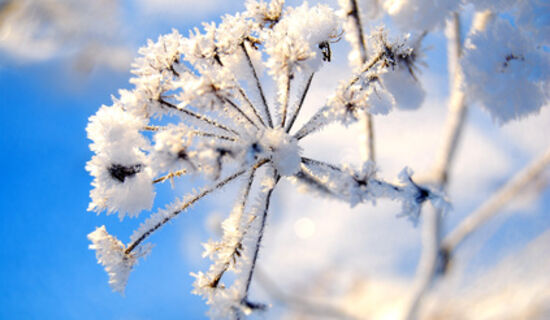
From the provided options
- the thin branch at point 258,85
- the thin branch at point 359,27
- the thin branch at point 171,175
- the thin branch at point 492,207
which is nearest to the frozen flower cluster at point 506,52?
the thin branch at point 359,27

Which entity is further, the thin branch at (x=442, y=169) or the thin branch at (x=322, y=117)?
the thin branch at (x=442, y=169)

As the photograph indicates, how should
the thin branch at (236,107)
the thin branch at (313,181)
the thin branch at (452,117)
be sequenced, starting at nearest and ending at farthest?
1. the thin branch at (236,107)
2. the thin branch at (313,181)
3. the thin branch at (452,117)

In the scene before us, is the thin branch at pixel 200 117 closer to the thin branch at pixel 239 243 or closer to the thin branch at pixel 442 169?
the thin branch at pixel 239 243

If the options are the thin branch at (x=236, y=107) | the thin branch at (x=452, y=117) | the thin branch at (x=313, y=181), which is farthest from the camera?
the thin branch at (x=452, y=117)

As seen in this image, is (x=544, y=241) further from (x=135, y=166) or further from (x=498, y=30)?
(x=135, y=166)

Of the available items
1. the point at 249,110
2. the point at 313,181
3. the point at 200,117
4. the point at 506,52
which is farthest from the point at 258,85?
the point at 506,52

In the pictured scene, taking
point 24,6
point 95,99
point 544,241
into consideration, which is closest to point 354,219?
point 544,241

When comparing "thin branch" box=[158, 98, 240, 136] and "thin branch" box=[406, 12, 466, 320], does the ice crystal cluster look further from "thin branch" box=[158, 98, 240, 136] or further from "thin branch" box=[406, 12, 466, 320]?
"thin branch" box=[406, 12, 466, 320]


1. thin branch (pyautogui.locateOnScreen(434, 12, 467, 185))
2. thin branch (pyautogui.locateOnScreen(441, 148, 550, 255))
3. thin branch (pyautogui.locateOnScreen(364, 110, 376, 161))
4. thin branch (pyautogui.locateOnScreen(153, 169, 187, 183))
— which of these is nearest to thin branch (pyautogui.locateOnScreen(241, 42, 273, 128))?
thin branch (pyautogui.locateOnScreen(153, 169, 187, 183))

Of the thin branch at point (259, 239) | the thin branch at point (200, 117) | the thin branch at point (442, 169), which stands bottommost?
the thin branch at point (259, 239)
